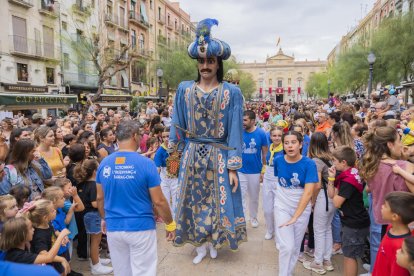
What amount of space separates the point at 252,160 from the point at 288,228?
1696 mm

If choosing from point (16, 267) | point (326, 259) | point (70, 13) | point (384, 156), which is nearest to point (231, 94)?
point (384, 156)

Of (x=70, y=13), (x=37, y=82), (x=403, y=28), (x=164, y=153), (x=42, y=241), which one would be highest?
(x=70, y=13)

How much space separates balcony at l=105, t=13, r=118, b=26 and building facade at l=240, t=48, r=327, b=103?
62419 millimetres

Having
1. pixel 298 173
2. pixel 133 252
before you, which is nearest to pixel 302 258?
pixel 298 173

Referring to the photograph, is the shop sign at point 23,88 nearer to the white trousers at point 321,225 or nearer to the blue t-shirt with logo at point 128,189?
the blue t-shirt with logo at point 128,189

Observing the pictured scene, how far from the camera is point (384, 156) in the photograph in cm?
282

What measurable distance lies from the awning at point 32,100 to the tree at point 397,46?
17.6 metres

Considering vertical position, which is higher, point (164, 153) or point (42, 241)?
point (164, 153)

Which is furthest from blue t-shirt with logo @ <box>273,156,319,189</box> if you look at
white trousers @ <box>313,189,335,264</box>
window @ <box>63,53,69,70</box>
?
window @ <box>63,53,69,70</box>

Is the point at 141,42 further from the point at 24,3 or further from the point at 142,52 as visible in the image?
the point at 24,3

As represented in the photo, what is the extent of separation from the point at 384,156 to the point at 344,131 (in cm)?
156

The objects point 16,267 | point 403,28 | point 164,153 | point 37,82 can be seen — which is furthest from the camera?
point 37,82

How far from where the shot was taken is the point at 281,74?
89.6 meters

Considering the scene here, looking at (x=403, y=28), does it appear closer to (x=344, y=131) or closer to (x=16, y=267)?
(x=344, y=131)
